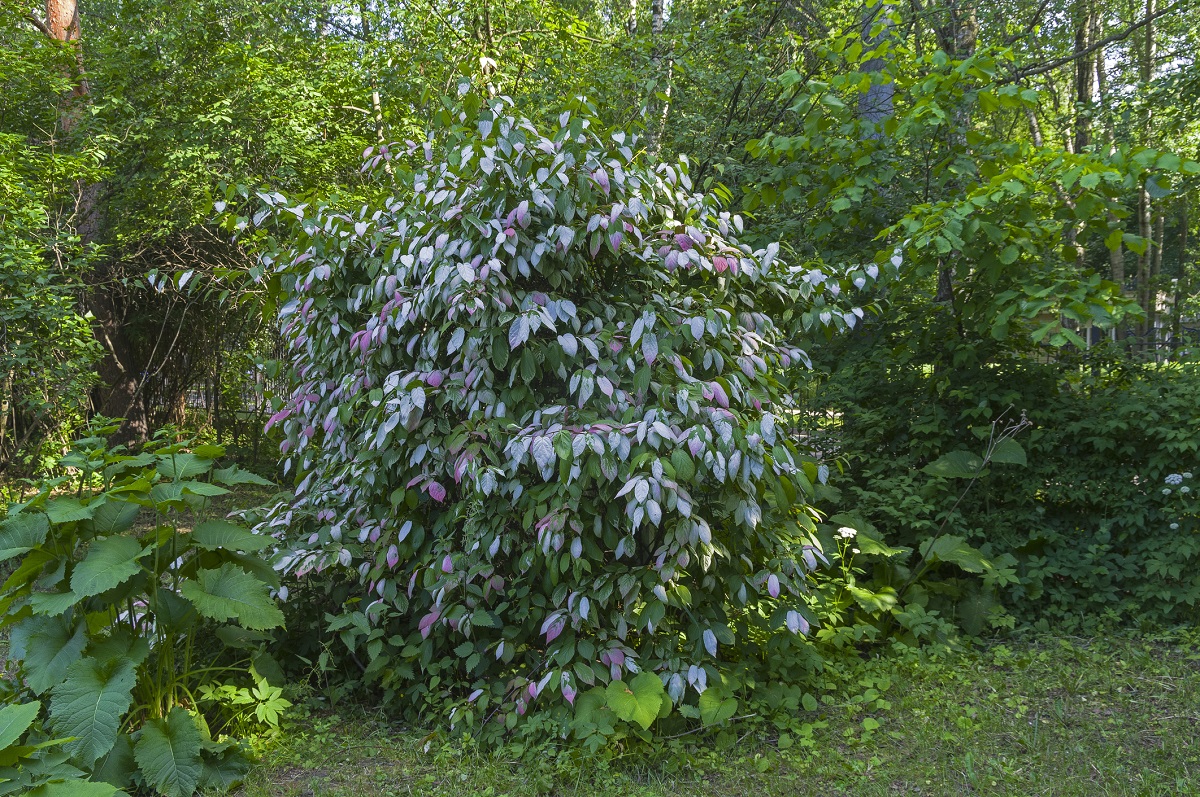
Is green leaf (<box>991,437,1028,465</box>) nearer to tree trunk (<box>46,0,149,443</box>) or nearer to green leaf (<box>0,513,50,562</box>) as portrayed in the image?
green leaf (<box>0,513,50,562</box>)

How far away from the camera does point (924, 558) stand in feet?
13.2

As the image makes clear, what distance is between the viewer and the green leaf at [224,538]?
9.07 ft

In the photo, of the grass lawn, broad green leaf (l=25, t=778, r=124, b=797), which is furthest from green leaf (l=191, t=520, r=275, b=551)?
broad green leaf (l=25, t=778, r=124, b=797)

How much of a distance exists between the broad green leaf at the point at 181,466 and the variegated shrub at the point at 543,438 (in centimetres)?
49

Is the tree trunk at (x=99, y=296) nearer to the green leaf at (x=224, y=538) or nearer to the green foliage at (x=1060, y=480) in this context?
the green leaf at (x=224, y=538)

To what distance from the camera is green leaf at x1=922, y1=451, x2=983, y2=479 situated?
4.17m

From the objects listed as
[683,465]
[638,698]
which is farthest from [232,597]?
[683,465]

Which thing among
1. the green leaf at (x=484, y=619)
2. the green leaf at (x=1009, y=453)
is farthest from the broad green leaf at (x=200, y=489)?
the green leaf at (x=1009, y=453)

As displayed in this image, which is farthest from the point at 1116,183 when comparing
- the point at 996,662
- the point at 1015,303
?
the point at 996,662

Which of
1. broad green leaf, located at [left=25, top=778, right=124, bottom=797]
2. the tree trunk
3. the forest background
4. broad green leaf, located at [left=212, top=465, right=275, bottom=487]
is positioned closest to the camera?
broad green leaf, located at [left=25, top=778, right=124, bottom=797]

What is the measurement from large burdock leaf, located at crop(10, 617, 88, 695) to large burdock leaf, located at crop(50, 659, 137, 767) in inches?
2.6

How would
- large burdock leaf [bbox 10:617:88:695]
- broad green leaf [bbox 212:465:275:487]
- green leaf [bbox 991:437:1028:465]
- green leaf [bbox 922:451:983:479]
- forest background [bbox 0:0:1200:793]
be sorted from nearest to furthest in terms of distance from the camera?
large burdock leaf [bbox 10:617:88:695], broad green leaf [bbox 212:465:275:487], forest background [bbox 0:0:1200:793], green leaf [bbox 991:437:1028:465], green leaf [bbox 922:451:983:479]

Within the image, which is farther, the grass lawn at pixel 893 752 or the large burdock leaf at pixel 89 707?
the grass lawn at pixel 893 752

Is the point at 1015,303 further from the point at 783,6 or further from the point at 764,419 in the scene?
the point at 783,6
